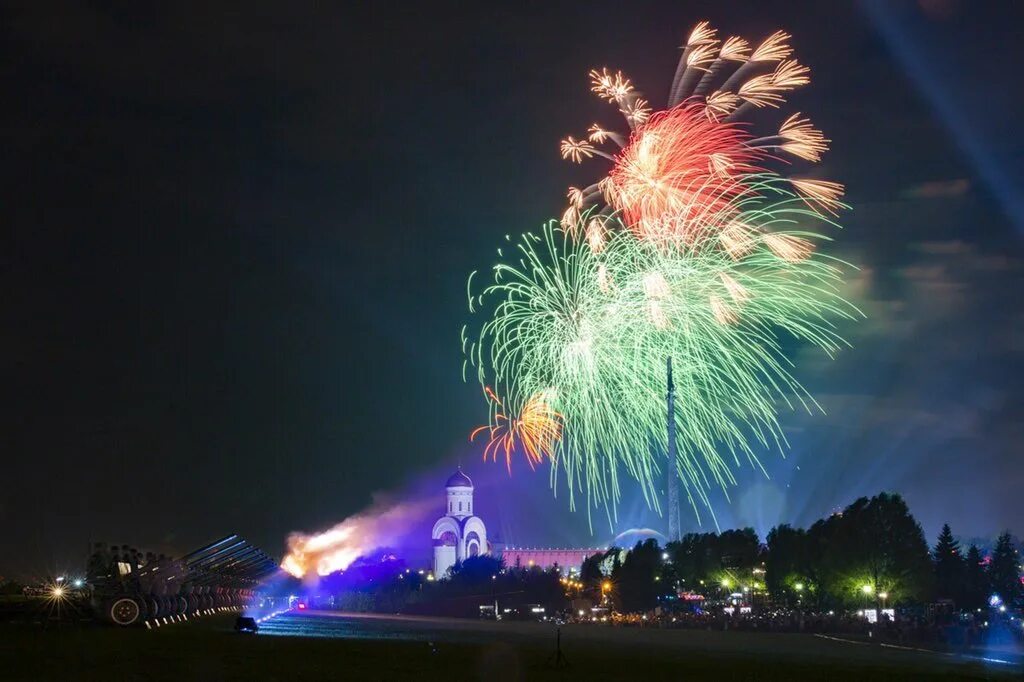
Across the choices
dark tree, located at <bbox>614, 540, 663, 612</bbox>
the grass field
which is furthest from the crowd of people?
dark tree, located at <bbox>614, 540, 663, 612</bbox>

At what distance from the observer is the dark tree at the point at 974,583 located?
312 feet

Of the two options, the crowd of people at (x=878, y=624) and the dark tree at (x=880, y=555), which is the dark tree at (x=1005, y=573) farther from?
the dark tree at (x=880, y=555)

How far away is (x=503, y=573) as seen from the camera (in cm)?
17438

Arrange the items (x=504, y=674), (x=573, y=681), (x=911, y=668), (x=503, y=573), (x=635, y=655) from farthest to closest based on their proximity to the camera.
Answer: (x=503, y=573)
(x=635, y=655)
(x=911, y=668)
(x=504, y=674)
(x=573, y=681)

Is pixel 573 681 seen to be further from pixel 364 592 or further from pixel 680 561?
pixel 364 592

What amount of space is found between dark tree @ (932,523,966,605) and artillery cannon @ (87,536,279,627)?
53878 mm

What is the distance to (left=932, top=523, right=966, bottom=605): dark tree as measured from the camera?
94.2 m

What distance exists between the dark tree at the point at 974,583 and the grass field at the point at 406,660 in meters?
42.7

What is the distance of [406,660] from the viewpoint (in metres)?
39.0

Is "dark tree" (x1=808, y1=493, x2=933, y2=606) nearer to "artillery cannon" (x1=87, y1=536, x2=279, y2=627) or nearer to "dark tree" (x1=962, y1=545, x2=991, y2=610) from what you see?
"dark tree" (x1=962, y1=545, x2=991, y2=610)

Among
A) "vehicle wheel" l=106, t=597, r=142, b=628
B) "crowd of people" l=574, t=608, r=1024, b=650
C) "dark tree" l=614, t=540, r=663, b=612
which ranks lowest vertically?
"crowd of people" l=574, t=608, r=1024, b=650

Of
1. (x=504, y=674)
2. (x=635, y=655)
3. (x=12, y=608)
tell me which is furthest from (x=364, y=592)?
(x=504, y=674)

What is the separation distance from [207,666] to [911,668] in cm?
2352

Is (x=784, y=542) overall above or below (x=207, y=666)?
above
